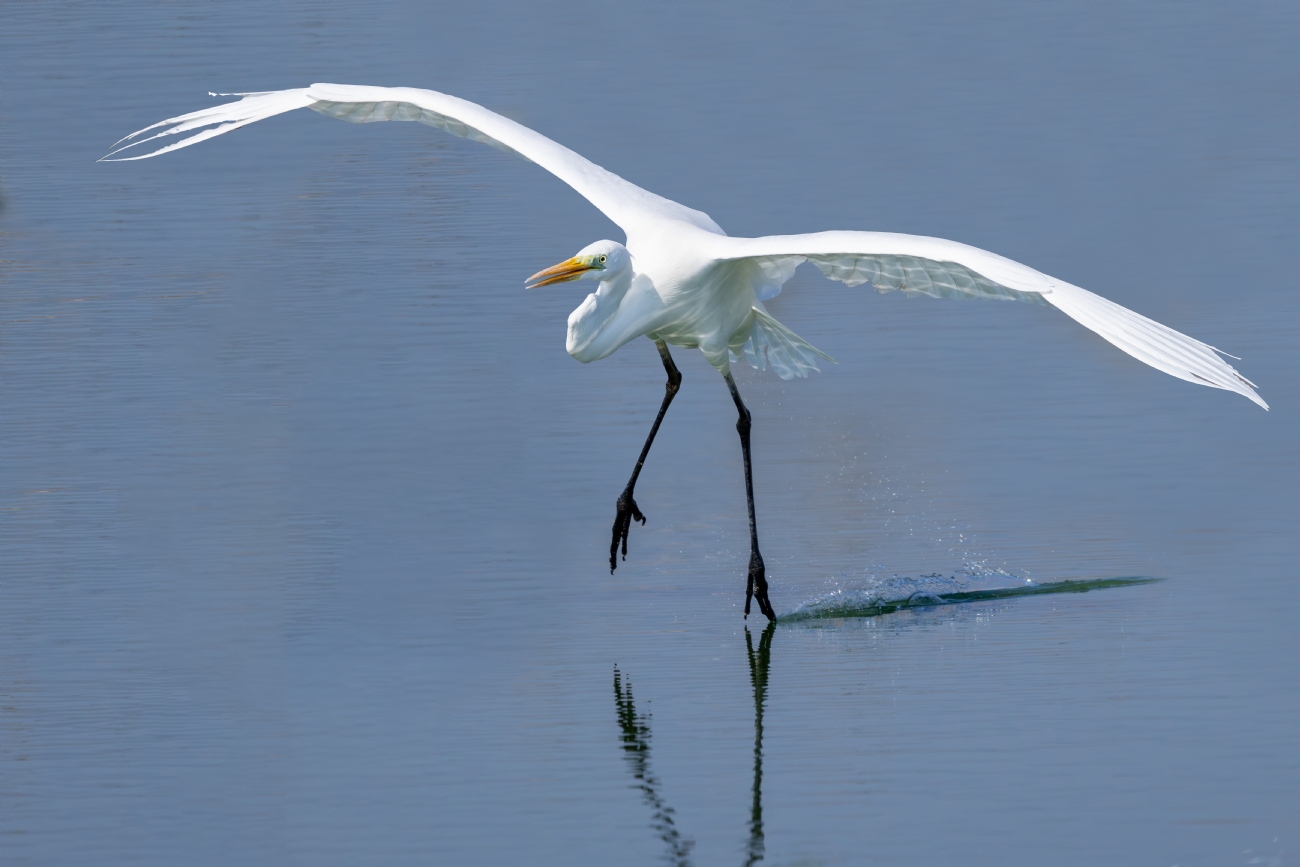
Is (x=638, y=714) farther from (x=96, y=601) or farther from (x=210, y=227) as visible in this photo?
(x=210, y=227)

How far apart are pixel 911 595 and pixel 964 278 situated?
1.22 meters

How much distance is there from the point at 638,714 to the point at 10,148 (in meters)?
10.6

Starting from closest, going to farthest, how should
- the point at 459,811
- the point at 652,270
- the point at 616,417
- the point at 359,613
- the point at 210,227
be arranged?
the point at 459,811 → the point at 359,613 → the point at 652,270 → the point at 616,417 → the point at 210,227

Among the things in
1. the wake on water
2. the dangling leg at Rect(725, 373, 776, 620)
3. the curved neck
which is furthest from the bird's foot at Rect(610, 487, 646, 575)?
the wake on water

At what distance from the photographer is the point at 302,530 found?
822 centimetres

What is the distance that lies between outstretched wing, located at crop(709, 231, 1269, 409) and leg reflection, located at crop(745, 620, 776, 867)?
4.52 feet

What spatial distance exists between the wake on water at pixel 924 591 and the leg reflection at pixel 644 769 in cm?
109

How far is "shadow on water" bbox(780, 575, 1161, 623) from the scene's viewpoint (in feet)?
23.9

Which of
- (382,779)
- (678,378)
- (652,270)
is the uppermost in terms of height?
(652,270)

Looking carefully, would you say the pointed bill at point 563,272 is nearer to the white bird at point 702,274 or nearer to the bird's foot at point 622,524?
the white bird at point 702,274

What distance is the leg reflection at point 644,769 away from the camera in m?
5.17

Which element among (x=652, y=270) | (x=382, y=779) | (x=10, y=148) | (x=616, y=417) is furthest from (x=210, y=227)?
(x=382, y=779)

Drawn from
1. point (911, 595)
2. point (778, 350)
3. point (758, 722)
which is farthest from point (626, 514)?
point (758, 722)

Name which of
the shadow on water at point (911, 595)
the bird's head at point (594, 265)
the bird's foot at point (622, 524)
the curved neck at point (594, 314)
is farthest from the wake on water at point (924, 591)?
the bird's head at point (594, 265)
